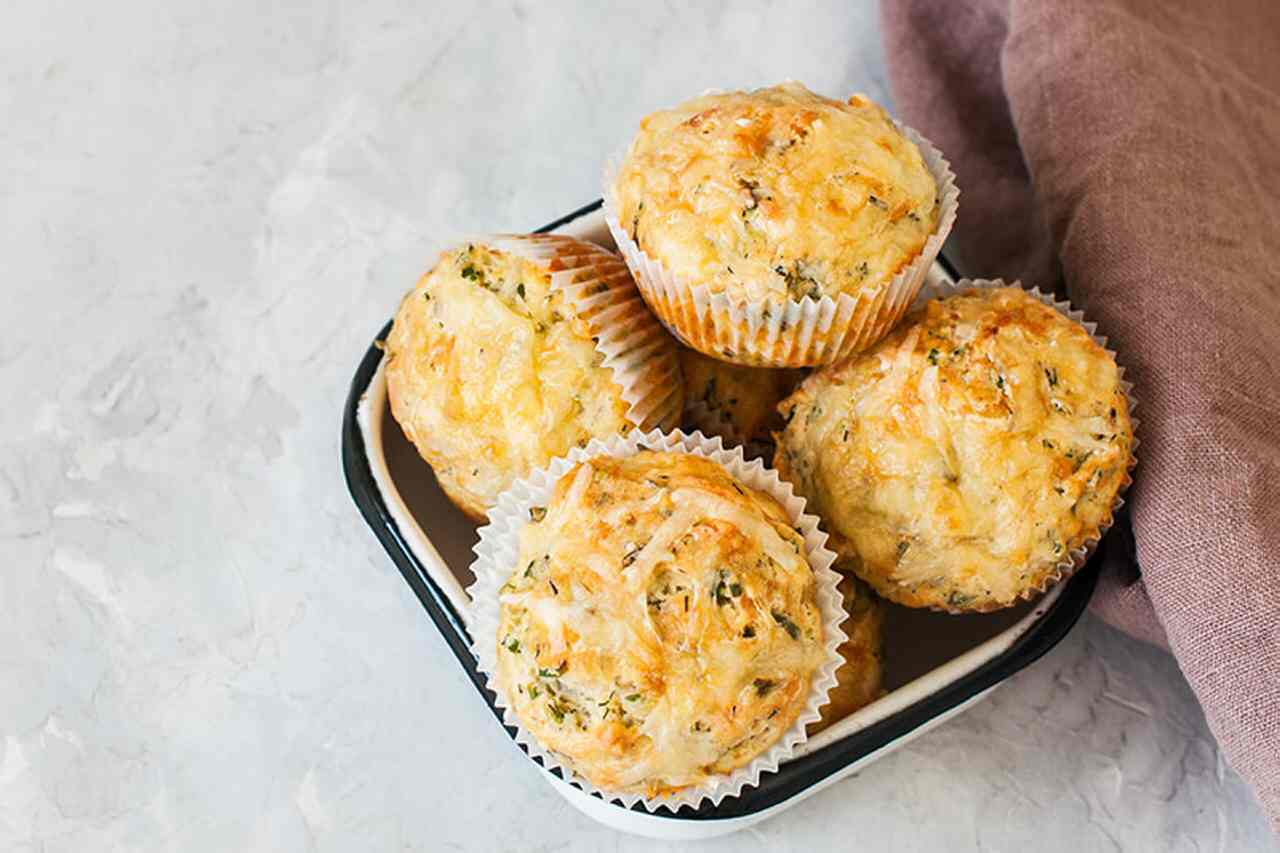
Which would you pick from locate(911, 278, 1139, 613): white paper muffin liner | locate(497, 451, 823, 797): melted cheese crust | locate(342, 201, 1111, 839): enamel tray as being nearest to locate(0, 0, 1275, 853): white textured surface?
locate(342, 201, 1111, 839): enamel tray

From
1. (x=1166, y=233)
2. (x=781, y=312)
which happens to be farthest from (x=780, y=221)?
(x=1166, y=233)

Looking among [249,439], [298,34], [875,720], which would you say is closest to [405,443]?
[249,439]

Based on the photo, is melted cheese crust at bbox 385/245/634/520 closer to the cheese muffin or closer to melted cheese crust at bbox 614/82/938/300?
melted cheese crust at bbox 614/82/938/300

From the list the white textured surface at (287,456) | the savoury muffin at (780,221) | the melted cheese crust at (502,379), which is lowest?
the white textured surface at (287,456)

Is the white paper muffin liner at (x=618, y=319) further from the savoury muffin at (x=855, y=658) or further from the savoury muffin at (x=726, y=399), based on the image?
the savoury muffin at (x=855, y=658)

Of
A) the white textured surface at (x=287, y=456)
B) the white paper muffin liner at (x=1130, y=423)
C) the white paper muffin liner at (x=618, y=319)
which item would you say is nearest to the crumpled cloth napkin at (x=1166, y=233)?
the white paper muffin liner at (x=1130, y=423)

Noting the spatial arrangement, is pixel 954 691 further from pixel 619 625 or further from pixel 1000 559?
pixel 619 625

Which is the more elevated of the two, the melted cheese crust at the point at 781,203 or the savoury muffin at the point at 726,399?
the melted cheese crust at the point at 781,203
